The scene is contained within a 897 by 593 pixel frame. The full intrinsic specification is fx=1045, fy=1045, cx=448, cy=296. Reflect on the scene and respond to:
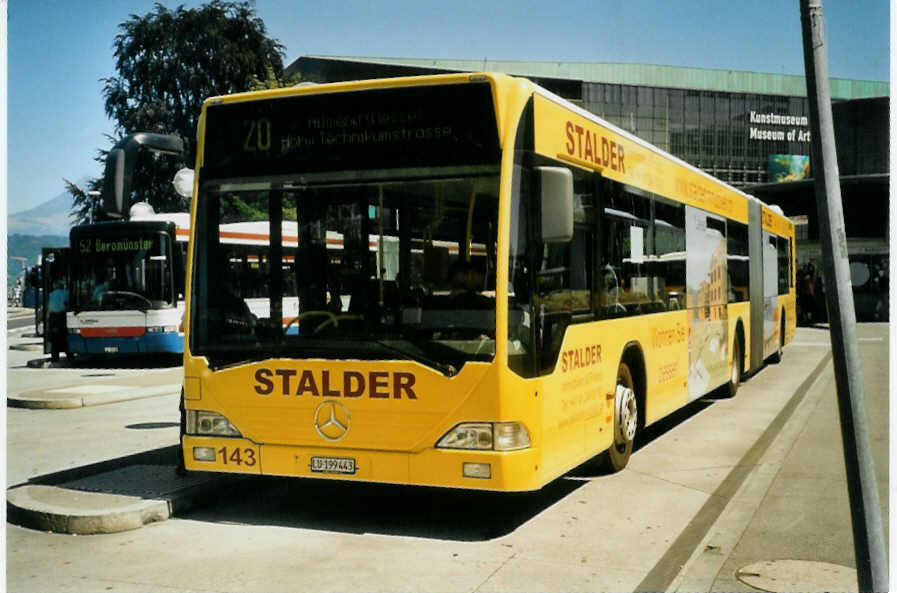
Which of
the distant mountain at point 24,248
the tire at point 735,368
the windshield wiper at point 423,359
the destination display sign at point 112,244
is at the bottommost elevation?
the tire at point 735,368

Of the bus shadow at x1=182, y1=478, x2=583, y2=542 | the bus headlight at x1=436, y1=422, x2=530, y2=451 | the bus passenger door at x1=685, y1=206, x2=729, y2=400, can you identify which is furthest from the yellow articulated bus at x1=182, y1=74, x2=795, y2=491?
the bus passenger door at x1=685, y1=206, x2=729, y2=400

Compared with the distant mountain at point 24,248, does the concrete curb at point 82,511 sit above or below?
below

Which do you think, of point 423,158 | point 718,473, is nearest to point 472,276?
point 423,158

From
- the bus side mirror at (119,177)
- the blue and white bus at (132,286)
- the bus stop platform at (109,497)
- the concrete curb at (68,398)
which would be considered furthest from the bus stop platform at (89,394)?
the bus side mirror at (119,177)

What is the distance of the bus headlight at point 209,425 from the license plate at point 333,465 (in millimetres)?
618

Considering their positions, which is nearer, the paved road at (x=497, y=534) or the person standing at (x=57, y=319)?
the paved road at (x=497, y=534)

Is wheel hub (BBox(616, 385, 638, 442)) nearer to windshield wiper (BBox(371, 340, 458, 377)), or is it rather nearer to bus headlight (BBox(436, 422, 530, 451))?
bus headlight (BBox(436, 422, 530, 451))

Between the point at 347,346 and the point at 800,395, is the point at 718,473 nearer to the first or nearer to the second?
the point at 347,346

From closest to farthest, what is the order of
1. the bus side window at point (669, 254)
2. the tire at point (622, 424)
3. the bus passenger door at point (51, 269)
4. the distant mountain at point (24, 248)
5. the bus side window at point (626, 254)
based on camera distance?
the bus side window at point (626, 254) < the tire at point (622, 424) < the bus side window at point (669, 254) < the bus passenger door at point (51, 269) < the distant mountain at point (24, 248)

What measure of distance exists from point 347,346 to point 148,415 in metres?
7.31

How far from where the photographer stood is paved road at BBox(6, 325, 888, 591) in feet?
19.5

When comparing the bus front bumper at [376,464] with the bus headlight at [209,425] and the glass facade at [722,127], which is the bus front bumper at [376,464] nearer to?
the bus headlight at [209,425]

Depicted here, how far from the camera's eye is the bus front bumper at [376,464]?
259 inches

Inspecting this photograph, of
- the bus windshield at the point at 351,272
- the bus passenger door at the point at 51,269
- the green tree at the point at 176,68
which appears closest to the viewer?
the bus windshield at the point at 351,272
